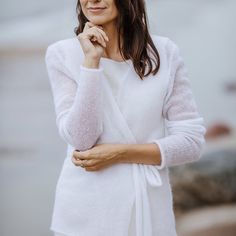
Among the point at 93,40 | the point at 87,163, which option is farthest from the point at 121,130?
the point at 93,40

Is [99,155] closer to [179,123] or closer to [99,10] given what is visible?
[179,123]

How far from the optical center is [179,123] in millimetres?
2203

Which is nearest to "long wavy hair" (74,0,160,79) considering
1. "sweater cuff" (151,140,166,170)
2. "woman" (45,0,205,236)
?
"woman" (45,0,205,236)

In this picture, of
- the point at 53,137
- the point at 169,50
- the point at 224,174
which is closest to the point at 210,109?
the point at 224,174

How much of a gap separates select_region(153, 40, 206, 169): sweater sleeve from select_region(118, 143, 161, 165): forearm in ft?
0.06

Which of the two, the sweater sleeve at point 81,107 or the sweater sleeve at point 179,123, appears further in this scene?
the sweater sleeve at point 179,123

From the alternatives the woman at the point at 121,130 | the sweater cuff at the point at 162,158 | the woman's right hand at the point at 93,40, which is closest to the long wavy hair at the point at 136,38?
the woman at the point at 121,130

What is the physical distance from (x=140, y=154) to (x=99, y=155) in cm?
13

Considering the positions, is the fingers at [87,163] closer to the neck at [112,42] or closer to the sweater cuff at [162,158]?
the sweater cuff at [162,158]

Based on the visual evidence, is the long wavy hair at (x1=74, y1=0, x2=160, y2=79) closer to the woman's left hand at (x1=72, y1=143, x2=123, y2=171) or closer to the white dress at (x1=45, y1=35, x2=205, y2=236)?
the white dress at (x1=45, y1=35, x2=205, y2=236)

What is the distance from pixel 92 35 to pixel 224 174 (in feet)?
6.51

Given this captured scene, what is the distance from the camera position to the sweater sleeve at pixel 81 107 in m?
2.04

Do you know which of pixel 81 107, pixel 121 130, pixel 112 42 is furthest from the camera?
pixel 112 42

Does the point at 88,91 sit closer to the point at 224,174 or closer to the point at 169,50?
the point at 169,50
